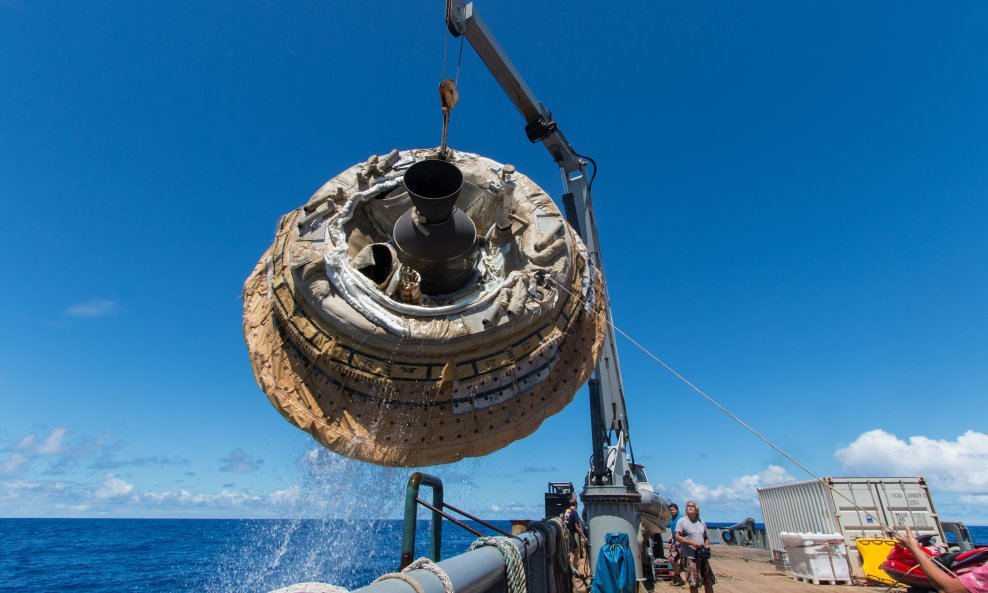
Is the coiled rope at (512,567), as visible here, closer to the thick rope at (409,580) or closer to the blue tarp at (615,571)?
the thick rope at (409,580)

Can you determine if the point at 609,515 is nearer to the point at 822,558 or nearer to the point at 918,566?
the point at 918,566

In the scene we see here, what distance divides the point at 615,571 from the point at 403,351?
14.8 feet

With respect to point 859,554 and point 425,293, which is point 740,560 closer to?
point 859,554

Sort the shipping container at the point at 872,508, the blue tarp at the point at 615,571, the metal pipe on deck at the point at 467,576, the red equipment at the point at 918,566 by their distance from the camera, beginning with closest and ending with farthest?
1. the metal pipe on deck at the point at 467,576
2. the red equipment at the point at 918,566
3. the blue tarp at the point at 615,571
4. the shipping container at the point at 872,508

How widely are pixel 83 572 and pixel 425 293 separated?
50798 mm

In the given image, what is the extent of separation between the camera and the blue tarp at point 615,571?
19.4 ft

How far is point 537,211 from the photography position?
12.9ft

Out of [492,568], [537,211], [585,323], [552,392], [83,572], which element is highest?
[537,211]

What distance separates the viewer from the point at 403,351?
3.15 metres

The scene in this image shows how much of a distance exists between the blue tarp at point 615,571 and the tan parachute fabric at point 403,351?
11.4ft

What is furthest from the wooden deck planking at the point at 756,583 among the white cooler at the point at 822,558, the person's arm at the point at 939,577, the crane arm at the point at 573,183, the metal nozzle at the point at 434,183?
the metal nozzle at the point at 434,183

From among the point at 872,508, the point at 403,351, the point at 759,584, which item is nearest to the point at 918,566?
the point at 403,351

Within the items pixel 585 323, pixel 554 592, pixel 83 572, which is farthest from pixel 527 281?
pixel 83 572

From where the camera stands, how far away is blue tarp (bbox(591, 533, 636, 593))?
232 inches
